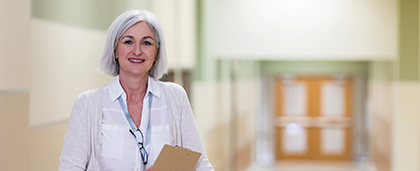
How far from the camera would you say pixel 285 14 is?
7.52 m

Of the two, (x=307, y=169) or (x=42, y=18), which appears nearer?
(x=42, y=18)

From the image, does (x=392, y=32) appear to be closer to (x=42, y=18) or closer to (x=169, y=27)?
(x=169, y=27)

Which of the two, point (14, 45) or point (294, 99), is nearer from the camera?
point (14, 45)

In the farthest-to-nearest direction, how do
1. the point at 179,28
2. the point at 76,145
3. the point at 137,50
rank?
the point at 179,28
the point at 137,50
the point at 76,145

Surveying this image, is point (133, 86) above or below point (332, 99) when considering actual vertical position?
above

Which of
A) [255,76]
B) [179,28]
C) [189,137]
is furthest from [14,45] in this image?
[255,76]

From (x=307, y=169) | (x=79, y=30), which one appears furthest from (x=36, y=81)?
(x=307, y=169)

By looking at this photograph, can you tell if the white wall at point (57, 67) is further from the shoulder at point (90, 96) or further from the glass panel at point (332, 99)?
the glass panel at point (332, 99)

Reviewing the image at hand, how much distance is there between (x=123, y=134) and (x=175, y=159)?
0.80 ft

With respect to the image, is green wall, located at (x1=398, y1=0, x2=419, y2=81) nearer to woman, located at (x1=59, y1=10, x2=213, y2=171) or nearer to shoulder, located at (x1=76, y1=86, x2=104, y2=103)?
woman, located at (x1=59, y1=10, x2=213, y2=171)

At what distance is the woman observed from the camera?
212 cm

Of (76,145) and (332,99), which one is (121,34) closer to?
(76,145)

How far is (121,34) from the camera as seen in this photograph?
220cm

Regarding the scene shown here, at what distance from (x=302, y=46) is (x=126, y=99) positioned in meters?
5.57
